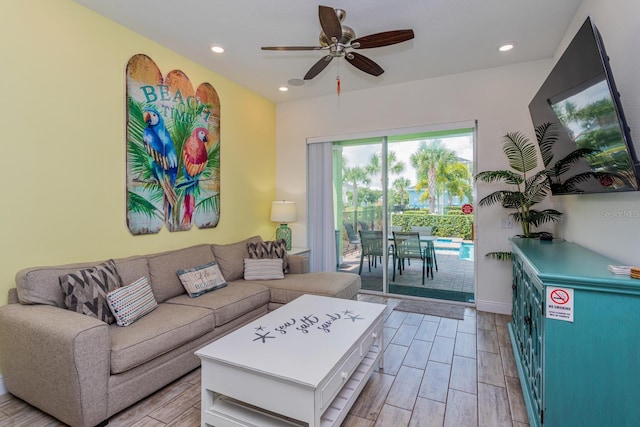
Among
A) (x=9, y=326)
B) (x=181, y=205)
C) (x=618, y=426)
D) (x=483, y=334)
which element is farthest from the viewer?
(x=181, y=205)

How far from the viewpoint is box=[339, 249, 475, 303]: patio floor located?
13.6 ft

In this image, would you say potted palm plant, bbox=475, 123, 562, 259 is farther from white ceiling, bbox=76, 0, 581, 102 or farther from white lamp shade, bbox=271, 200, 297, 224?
white lamp shade, bbox=271, 200, 297, 224

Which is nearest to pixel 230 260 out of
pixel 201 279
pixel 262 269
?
pixel 262 269

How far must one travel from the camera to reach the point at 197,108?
3.67m

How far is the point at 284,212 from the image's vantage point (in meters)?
4.64

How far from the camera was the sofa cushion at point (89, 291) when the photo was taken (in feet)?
7.00

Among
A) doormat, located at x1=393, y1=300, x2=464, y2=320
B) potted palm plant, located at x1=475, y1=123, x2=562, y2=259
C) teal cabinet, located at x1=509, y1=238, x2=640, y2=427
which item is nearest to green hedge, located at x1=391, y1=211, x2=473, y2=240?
potted palm plant, located at x1=475, y1=123, x2=562, y2=259

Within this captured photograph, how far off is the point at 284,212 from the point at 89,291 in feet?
8.97

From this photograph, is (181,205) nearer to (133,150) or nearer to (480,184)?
(133,150)

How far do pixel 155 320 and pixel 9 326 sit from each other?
0.82 meters

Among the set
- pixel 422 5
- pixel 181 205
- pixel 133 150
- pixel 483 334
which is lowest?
pixel 483 334

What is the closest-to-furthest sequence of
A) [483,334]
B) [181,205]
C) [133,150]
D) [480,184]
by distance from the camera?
[133,150] → [483,334] → [181,205] → [480,184]

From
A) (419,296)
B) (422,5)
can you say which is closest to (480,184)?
(419,296)

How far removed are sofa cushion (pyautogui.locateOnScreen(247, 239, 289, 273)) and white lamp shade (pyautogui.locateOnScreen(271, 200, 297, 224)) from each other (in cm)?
67
